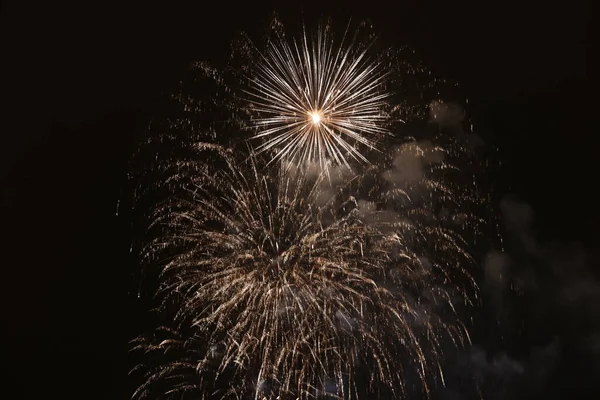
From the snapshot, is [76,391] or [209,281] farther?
[76,391]

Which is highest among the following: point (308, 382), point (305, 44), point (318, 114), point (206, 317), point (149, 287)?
point (305, 44)

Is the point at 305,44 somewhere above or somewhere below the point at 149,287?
above

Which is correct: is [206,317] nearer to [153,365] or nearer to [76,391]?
[153,365]

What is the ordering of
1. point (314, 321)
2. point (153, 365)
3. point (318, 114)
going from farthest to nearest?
point (153, 365)
point (314, 321)
point (318, 114)

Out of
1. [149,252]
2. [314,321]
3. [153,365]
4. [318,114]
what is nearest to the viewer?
[318,114]

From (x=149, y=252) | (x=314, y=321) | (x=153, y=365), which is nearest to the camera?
(x=314, y=321)

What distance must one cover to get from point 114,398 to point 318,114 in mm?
8524

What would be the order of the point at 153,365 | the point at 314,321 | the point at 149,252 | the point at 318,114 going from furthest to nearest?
1. the point at 153,365
2. the point at 149,252
3. the point at 314,321
4. the point at 318,114

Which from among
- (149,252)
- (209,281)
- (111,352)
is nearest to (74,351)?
(111,352)

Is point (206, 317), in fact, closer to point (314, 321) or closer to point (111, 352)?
point (314, 321)

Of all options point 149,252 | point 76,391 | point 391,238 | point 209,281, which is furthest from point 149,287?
point 391,238

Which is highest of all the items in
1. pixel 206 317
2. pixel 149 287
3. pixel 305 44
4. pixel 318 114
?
pixel 305 44

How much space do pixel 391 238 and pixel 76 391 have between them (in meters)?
8.23

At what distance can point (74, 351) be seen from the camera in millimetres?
15930
